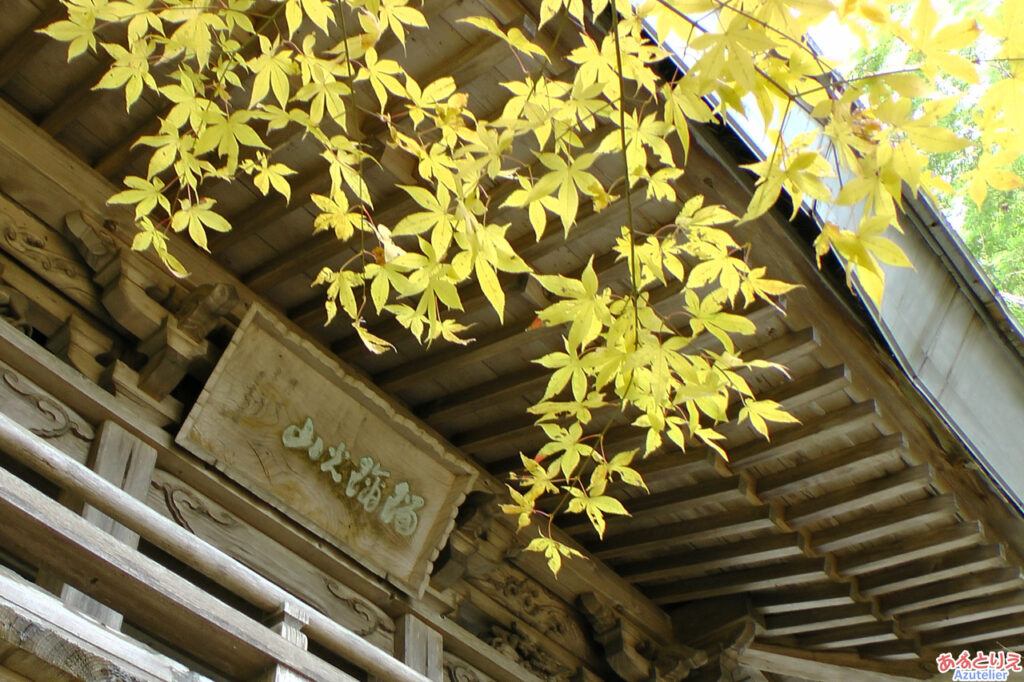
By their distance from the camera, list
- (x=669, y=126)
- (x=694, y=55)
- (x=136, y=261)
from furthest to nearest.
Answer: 1. (x=136, y=261)
2. (x=694, y=55)
3. (x=669, y=126)

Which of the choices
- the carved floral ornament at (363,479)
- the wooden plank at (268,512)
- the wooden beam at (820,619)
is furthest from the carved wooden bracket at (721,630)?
the carved floral ornament at (363,479)

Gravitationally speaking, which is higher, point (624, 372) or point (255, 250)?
point (255, 250)

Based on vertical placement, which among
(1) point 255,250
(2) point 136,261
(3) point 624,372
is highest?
(1) point 255,250

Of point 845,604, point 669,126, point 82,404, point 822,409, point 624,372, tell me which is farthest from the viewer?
point 845,604

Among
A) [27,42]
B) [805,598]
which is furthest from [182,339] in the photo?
[805,598]

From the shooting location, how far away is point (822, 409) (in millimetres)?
4609

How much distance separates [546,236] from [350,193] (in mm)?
791

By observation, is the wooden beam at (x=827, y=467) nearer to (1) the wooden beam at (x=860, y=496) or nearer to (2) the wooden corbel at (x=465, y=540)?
(1) the wooden beam at (x=860, y=496)

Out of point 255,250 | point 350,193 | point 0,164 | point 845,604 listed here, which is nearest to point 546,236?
point 350,193

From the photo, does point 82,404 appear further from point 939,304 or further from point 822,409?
point 939,304

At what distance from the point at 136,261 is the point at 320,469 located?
1116mm

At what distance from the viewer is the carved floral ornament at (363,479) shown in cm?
427

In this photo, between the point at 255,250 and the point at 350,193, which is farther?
the point at 255,250

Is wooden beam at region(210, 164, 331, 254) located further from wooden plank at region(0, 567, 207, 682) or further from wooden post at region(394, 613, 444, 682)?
wooden plank at region(0, 567, 207, 682)
